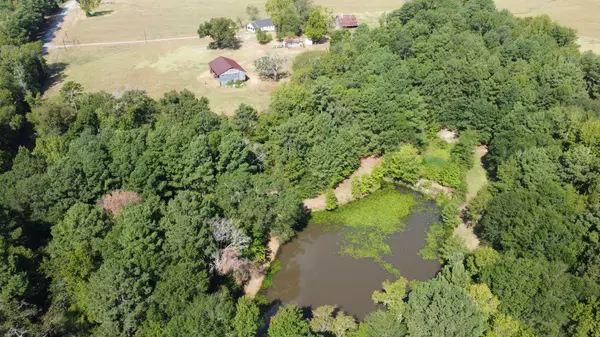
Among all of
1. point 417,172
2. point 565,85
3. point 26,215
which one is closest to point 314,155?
point 417,172

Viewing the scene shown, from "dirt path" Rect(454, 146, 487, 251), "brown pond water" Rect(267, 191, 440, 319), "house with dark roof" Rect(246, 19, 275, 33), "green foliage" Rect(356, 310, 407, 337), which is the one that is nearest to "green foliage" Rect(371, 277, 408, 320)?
"green foliage" Rect(356, 310, 407, 337)

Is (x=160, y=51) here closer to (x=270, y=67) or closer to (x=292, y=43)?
(x=292, y=43)

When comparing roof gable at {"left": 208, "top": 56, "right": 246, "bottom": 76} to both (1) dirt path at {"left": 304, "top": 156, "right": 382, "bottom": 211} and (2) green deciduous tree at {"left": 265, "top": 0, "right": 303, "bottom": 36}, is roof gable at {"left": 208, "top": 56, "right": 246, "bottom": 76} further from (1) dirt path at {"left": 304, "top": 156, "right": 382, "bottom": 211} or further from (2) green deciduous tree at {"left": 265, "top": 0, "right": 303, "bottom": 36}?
(1) dirt path at {"left": 304, "top": 156, "right": 382, "bottom": 211}

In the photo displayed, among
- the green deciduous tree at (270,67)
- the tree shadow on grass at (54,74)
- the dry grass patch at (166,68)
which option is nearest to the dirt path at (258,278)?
the dry grass patch at (166,68)

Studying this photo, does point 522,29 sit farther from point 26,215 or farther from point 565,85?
point 26,215

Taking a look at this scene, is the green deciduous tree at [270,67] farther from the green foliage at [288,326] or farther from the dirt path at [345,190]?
the green foliage at [288,326]

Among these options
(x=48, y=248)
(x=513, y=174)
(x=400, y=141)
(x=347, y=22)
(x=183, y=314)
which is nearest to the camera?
(x=183, y=314)
